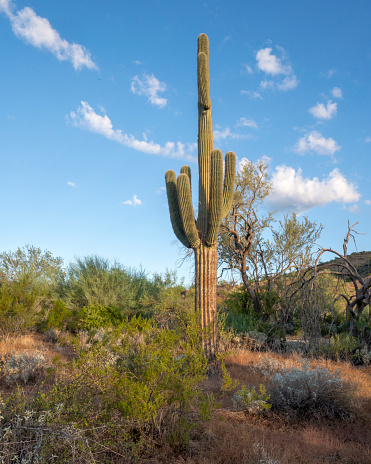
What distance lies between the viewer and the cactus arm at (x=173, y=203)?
859cm

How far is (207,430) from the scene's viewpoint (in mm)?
3771

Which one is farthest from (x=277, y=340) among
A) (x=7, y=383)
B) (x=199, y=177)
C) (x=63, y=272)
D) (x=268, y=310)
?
(x=63, y=272)

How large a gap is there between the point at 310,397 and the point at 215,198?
435 centimetres

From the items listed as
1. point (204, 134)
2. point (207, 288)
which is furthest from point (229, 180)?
point (207, 288)

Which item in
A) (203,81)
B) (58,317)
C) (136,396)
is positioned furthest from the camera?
(58,317)

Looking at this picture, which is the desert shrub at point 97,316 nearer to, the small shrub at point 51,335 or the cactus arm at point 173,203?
the small shrub at point 51,335

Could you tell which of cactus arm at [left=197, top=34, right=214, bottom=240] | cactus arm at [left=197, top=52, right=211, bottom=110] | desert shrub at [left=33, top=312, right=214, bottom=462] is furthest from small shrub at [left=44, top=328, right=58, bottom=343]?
cactus arm at [left=197, top=52, right=211, bottom=110]

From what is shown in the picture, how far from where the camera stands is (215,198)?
7.91 metres

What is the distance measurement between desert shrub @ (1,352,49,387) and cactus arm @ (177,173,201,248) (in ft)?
12.7

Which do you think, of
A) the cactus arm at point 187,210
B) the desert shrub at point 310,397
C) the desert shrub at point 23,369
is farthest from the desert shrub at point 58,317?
the desert shrub at point 310,397

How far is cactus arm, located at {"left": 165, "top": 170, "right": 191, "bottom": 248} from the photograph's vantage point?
859 cm

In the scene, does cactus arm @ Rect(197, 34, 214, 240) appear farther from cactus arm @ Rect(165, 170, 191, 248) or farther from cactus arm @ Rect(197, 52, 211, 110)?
cactus arm @ Rect(165, 170, 191, 248)

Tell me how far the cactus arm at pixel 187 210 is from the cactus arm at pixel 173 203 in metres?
0.54

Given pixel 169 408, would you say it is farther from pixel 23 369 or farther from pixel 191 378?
pixel 23 369
